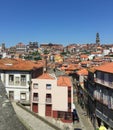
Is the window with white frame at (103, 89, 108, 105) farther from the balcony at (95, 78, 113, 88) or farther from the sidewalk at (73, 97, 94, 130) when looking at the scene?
the sidewalk at (73, 97, 94, 130)

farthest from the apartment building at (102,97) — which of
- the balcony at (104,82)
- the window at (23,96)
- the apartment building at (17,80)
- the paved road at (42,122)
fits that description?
the window at (23,96)

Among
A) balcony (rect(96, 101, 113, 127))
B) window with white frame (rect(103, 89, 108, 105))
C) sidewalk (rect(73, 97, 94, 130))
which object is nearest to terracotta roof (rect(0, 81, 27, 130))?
balcony (rect(96, 101, 113, 127))

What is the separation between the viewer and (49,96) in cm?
5284

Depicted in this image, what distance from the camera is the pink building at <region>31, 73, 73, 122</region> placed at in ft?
172

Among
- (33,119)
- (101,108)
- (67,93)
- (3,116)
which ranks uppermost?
(3,116)

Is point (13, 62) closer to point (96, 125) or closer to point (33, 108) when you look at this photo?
point (33, 108)

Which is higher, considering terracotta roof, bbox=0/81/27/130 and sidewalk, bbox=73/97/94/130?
terracotta roof, bbox=0/81/27/130

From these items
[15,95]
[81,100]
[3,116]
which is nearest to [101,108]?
[15,95]

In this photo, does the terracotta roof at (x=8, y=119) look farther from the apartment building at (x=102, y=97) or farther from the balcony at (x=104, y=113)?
the balcony at (x=104, y=113)

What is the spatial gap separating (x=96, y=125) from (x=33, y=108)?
45.6 ft

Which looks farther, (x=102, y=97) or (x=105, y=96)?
(x=102, y=97)

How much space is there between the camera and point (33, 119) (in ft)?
49.2

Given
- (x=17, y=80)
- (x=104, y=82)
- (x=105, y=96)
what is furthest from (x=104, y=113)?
(x=17, y=80)

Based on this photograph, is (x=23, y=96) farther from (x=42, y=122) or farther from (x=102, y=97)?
(x=42, y=122)
